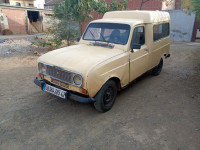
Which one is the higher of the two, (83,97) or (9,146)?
(83,97)

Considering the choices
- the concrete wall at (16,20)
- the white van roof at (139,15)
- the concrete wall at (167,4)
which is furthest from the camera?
the concrete wall at (16,20)

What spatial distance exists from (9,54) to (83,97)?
7.43 m

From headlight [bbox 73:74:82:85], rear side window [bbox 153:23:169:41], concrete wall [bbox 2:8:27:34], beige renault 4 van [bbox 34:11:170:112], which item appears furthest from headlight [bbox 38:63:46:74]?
concrete wall [bbox 2:8:27:34]

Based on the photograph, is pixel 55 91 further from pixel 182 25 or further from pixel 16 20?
pixel 16 20

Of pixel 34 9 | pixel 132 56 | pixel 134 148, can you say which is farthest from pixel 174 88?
pixel 34 9

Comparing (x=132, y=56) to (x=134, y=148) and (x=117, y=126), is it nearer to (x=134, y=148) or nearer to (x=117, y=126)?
(x=117, y=126)

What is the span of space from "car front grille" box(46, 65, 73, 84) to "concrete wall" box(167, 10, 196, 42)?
13244mm

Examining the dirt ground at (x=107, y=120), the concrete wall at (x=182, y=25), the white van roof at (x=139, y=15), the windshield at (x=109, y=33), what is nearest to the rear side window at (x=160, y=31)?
the white van roof at (x=139, y=15)

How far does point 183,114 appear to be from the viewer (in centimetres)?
372

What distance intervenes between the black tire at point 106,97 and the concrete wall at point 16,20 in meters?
19.9

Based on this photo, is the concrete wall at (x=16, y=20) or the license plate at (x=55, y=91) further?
the concrete wall at (x=16, y=20)

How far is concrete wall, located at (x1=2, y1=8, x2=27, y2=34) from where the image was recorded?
62.2 ft

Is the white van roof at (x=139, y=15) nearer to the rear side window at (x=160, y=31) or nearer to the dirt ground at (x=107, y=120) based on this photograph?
the rear side window at (x=160, y=31)

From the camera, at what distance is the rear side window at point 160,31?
5.07 m
